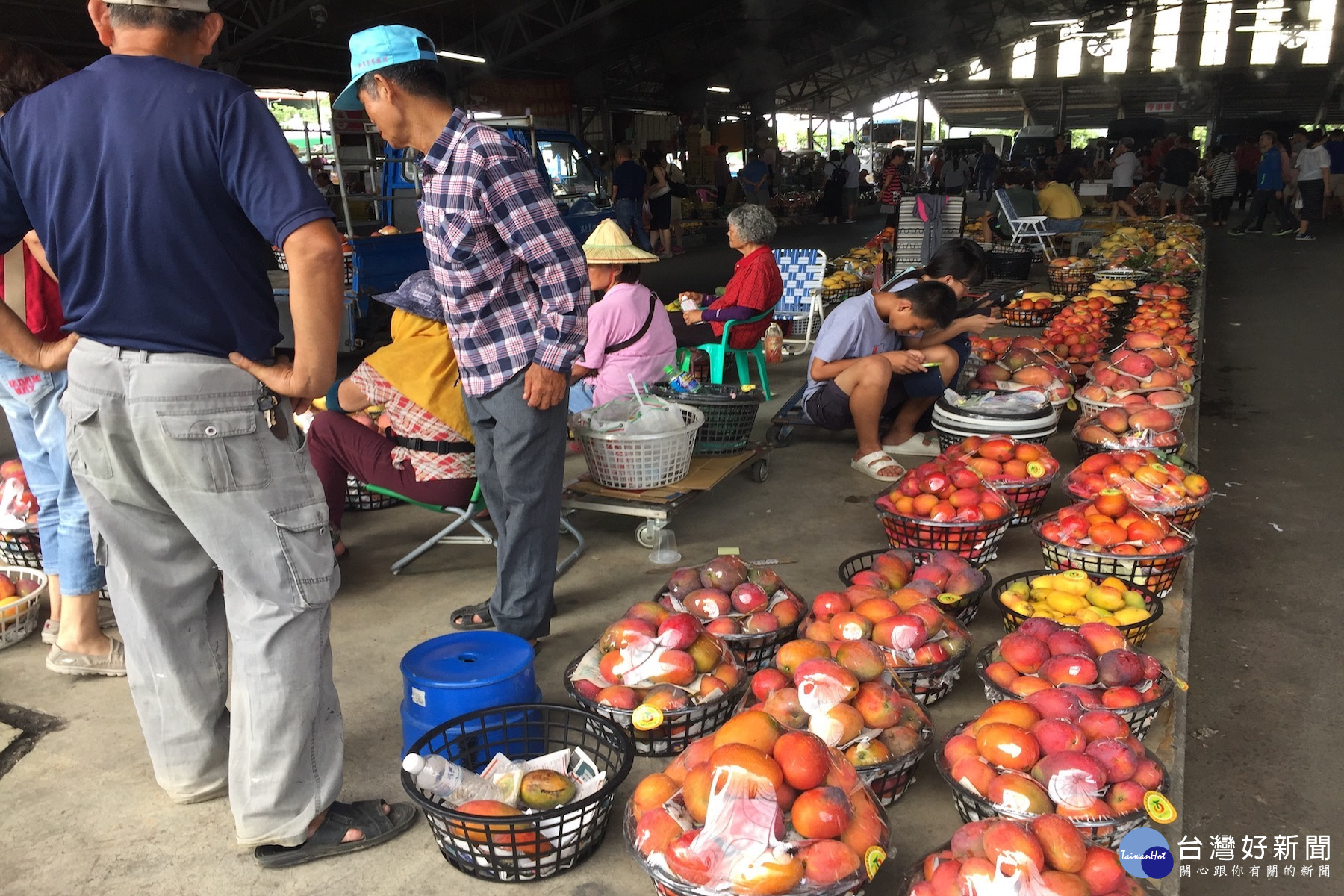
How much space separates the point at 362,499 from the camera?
424cm

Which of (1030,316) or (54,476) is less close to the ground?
(54,476)

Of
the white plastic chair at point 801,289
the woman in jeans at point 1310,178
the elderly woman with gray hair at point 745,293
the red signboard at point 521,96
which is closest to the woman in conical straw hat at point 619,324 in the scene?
the elderly woman with gray hair at point 745,293

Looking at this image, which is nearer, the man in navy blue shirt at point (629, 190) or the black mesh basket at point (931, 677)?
the black mesh basket at point (931, 677)

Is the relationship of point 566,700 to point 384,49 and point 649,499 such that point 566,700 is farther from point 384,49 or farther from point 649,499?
point 384,49

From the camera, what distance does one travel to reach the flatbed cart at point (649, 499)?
3.65m

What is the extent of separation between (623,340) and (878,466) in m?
1.35

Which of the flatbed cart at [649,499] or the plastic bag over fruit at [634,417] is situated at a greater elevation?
the plastic bag over fruit at [634,417]

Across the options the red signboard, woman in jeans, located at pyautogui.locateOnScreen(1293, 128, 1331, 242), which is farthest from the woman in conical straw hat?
woman in jeans, located at pyautogui.locateOnScreen(1293, 128, 1331, 242)

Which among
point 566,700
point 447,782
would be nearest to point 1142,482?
point 566,700

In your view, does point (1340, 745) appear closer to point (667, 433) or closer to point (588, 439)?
point (667, 433)

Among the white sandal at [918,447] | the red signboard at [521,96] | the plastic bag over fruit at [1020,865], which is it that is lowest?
the white sandal at [918,447]

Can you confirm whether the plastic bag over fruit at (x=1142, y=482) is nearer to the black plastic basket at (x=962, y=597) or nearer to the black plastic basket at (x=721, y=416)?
the black plastic basket at (x=962, y=597)

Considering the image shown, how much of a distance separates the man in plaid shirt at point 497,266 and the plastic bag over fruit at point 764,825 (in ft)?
3.80

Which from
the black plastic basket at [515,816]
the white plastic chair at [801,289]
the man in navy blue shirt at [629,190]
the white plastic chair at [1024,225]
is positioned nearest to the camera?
the black plastic basket at [515,816]
